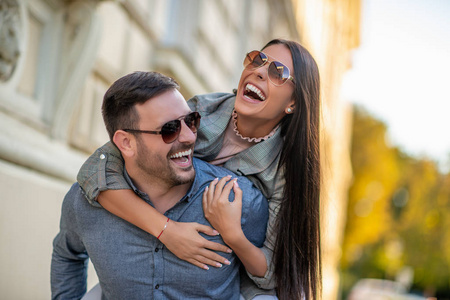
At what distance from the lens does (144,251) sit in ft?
7.56

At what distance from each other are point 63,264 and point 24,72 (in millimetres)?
2002

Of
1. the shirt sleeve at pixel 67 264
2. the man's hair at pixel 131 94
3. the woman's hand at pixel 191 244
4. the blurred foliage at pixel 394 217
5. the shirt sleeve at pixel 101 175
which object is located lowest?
the blurred foliage at pixel 394 217

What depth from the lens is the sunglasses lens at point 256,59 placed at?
2.59m

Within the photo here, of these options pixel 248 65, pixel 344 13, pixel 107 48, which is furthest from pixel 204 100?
pixel 344 13

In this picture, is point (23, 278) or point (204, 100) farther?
point (23, 278)

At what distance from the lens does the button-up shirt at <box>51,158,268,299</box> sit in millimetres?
2279

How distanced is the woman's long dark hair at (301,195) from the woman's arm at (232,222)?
11 centimetres

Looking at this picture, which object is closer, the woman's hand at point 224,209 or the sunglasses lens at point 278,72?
the woman's hand at point 224,209

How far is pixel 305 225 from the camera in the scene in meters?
2.47

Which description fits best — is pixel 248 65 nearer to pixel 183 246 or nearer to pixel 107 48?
pixel 183 246

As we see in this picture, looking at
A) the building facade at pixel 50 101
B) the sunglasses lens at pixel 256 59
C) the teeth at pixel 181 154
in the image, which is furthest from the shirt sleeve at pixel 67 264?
the building facade at pixel 50 101

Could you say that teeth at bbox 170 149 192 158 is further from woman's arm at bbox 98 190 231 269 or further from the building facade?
the building facade

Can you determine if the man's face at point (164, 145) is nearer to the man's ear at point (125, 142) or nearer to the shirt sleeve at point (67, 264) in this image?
the man's ear at point (125, 142)

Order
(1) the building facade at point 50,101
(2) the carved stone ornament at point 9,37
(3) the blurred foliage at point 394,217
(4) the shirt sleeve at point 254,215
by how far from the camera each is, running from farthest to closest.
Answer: (3) the blurred foliage at point 394,217 → (1) the building facade at point 50,101 → (2) the carved stone ornament at point 9,37 → (4) the shirt sleeve at point 254,215
